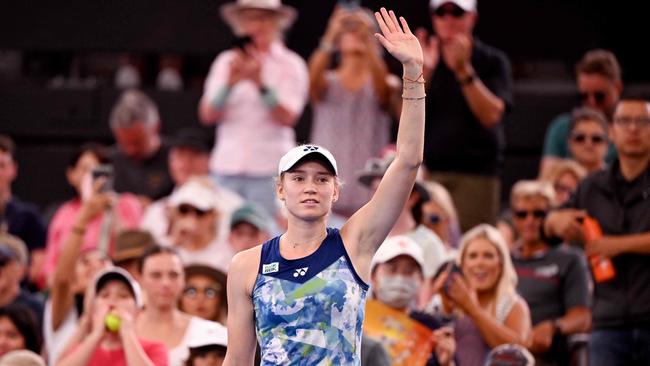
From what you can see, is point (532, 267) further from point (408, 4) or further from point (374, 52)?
point (408, 4)

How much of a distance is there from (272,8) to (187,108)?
206cm

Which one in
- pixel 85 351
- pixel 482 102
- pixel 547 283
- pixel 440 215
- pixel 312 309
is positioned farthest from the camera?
pixel 482 102

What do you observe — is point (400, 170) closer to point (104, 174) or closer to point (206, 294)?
point (206, 294)

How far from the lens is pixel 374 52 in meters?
8.91

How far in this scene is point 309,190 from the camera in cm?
469

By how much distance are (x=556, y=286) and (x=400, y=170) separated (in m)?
3.26

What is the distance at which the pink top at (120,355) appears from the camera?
677 cm

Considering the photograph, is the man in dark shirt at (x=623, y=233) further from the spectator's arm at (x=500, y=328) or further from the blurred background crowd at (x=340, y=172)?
the spectator's arm at (x=500, y=328)

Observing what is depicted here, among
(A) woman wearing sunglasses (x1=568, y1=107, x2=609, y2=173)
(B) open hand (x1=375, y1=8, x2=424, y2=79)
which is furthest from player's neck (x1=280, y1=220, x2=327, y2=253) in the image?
(A) woman wearing sunglasses (x1=568, y1=107, x2=609, y2=173)

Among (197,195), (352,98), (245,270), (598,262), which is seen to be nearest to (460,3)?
(352,98)

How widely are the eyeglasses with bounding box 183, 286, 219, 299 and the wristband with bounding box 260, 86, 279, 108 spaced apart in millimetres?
1863

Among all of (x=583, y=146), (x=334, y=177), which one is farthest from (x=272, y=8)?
(x=334, y=177)

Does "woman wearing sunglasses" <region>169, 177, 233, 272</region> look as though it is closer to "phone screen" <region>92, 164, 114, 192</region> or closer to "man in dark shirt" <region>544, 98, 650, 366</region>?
"phone screen" <region>92, 164, 114, 192</region>

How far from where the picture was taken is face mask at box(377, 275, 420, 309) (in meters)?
6.90
